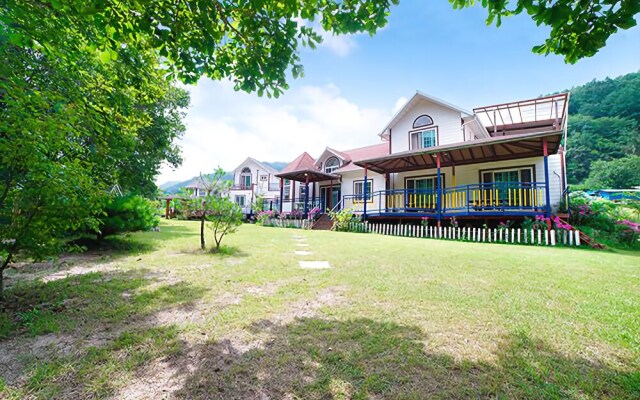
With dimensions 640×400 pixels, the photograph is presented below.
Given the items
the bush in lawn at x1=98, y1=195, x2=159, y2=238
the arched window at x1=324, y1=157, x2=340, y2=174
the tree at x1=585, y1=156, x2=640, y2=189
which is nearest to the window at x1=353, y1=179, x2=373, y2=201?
the arched window at x1=324, y1=157, x2=340, y2=174

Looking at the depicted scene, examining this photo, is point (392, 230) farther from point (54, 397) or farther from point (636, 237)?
point (54, 397)

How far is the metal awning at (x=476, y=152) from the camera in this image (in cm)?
1005

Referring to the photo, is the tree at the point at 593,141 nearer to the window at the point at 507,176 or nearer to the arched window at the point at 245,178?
the window at the point at 507,176

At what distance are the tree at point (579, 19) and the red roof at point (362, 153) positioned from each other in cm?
1564

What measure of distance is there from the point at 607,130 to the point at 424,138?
38662 millimetres

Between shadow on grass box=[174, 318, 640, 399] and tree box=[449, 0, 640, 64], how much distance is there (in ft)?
8.70

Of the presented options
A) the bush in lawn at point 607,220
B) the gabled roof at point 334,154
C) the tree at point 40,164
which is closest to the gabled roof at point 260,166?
the gabled roof at point 334,154

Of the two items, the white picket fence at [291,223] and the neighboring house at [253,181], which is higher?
the neighboring house at [253,181]

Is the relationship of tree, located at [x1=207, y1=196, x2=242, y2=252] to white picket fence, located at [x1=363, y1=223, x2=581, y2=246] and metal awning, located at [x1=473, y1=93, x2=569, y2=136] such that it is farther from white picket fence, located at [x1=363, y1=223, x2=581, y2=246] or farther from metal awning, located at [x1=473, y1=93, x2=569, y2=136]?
metal awning, located at [x1=473, y1=93, x2=569, y2=136]

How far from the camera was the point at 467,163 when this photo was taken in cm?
1372

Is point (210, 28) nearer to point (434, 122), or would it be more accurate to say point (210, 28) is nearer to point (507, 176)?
point (434, 122)

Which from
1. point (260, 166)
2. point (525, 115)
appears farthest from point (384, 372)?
point (260, 166)

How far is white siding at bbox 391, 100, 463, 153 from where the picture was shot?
46.4 feet

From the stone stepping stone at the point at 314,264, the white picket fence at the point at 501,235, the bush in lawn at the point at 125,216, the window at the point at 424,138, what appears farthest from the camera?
the window at the point at 424,138
